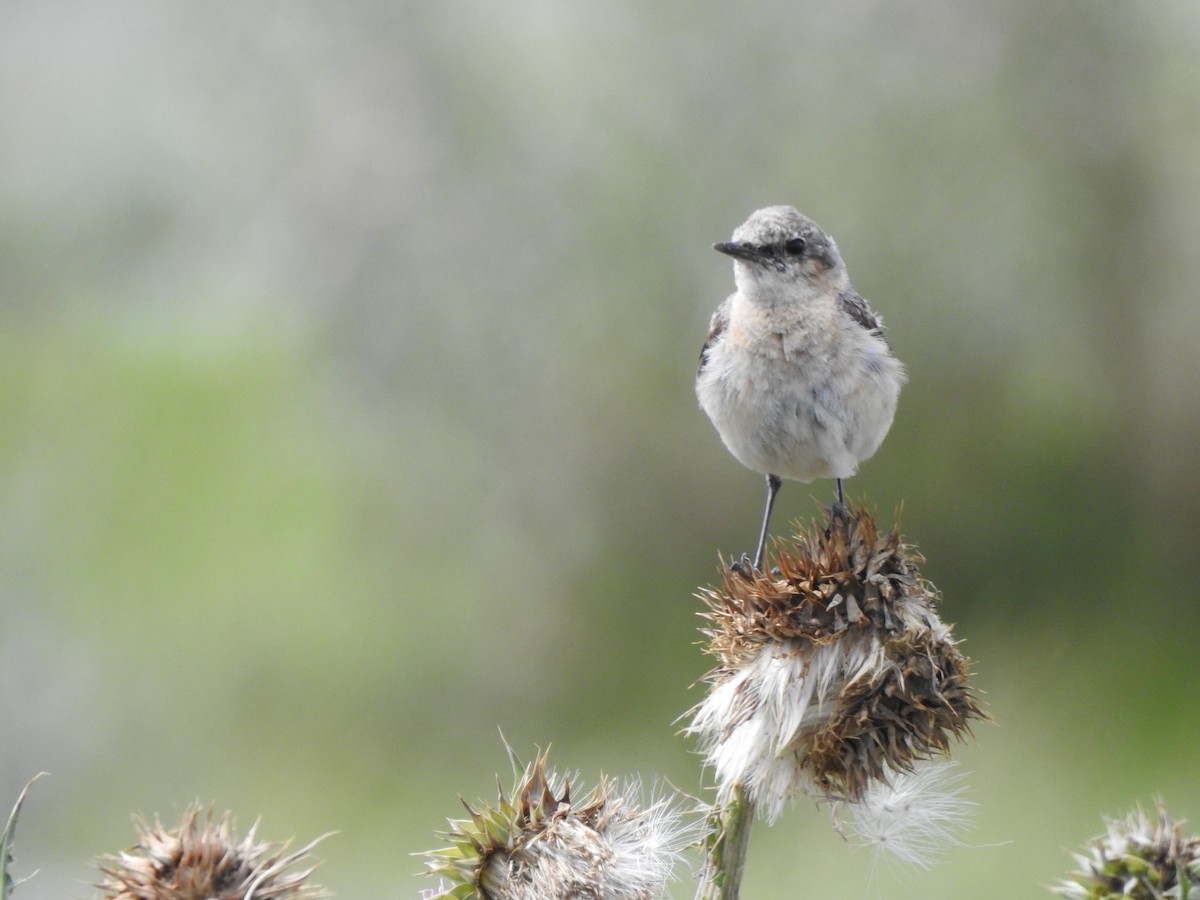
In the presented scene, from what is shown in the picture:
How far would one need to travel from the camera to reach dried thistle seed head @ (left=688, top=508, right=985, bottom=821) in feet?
9.19

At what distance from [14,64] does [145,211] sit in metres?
2.79

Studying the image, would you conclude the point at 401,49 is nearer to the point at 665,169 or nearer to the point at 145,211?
the point at 665,169

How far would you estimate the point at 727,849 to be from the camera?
2.75 meters

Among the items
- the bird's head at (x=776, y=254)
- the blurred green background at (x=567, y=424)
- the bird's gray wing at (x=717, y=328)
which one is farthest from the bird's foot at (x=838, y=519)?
the blurred green background at (x=567, y=424)

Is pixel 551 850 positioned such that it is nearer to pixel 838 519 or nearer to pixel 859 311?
pixel 838 519

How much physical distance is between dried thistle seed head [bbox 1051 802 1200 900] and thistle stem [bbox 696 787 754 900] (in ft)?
2.30

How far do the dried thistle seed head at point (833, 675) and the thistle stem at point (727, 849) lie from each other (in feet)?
0.10

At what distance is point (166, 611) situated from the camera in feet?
37.6

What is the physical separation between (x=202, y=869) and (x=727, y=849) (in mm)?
1145

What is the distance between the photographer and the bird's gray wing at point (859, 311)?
423cm

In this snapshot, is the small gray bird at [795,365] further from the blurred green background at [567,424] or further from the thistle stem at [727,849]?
the blurred green background at [567,424]

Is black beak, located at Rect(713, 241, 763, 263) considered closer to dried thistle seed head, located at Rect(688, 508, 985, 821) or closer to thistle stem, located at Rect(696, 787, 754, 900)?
dried thistle seed head, located at Rect(688, 508, 985, 821)

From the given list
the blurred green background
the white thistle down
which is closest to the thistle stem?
the white thistle down

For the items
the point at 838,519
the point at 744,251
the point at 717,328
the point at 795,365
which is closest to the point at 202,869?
the point at 838,519
